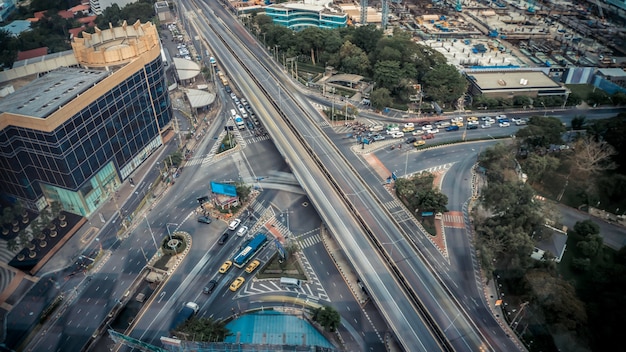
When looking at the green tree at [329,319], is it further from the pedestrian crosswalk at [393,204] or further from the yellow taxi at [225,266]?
the pedestrian crosswalk at [393,204]

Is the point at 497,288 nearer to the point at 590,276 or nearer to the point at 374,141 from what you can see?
the point at 590,276

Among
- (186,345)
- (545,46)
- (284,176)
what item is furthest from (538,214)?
(545,46)

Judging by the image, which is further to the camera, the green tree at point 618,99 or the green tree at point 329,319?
the green tree at point 618,99

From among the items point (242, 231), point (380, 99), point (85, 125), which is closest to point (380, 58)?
point (380, 99)

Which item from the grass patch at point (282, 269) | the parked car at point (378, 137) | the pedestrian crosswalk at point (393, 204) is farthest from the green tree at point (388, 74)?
the grass patch at point (282, 269)

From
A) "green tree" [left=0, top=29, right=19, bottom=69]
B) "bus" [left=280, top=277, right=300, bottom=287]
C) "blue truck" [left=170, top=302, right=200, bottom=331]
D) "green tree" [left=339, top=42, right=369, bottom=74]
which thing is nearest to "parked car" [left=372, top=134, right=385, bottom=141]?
"green tree" [left=339, top=42, right=369, bottom=74]

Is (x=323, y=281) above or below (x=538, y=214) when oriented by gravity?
below
